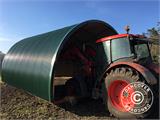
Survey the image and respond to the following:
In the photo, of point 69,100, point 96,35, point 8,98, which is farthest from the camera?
point 96,35

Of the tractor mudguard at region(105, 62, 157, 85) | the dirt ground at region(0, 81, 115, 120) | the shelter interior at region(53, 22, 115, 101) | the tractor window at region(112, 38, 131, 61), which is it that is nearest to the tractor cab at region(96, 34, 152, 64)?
the tractor window at region(112, 38, 131, 61)

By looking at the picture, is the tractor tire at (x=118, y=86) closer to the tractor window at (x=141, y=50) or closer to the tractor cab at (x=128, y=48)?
the tractor cab at (x=128, y=48)

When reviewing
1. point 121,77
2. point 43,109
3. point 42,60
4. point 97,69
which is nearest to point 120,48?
point 121,77

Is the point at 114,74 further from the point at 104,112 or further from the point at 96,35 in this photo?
the point at 96,35

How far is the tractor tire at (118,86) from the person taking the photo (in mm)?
6316

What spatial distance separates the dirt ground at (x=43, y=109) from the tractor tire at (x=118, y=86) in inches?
15.9

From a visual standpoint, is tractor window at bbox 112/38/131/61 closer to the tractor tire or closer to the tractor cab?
the tractor cab

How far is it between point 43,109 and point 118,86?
2.57 metres

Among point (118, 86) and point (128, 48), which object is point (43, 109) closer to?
point (118, 86)

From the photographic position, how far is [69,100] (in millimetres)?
8492

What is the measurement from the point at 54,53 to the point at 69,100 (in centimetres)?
190

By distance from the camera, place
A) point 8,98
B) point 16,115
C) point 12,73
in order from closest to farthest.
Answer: point 16,115
point 8,98
point 12,73

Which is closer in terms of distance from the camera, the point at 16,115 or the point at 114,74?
the point at 114,74

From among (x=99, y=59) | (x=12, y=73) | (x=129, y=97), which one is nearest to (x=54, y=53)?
(x=99, y=59)
